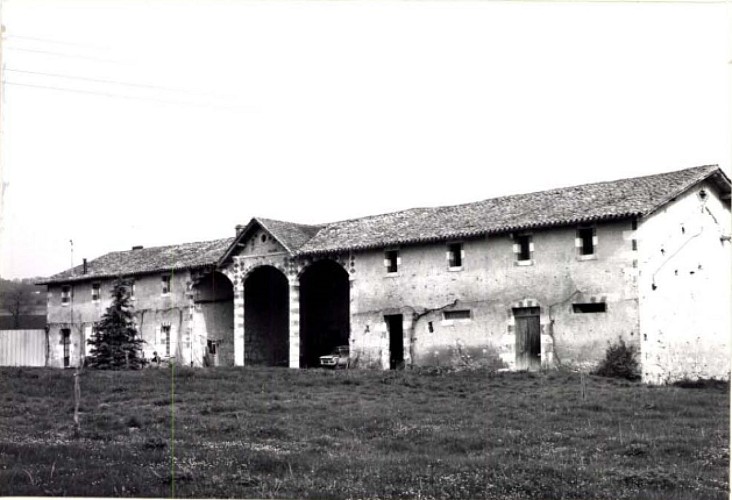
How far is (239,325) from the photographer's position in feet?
117

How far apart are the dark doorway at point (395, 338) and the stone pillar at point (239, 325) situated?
7501 mm

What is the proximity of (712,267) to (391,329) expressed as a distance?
1187 cm

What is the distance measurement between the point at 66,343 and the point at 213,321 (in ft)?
31.8

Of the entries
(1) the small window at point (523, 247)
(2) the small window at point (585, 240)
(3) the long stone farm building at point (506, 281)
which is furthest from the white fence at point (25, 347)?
(2) the small window at point (585, 240)

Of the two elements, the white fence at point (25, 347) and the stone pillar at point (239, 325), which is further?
the white fence at point (25, 347)

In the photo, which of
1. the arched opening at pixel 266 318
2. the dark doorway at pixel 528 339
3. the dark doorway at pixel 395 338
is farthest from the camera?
the arched opening at pixel 266 318

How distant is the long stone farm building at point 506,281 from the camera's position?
26406 millimetres

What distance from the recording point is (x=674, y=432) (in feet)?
53.3

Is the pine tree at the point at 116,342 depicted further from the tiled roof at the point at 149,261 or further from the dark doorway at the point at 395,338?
the dark doorway at the point at 395,338

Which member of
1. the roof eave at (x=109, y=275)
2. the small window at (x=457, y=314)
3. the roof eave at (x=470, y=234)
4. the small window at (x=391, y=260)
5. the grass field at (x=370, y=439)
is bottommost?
the grass field at (x=370, y=439)

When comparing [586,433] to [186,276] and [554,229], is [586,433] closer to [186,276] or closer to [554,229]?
[554,229]

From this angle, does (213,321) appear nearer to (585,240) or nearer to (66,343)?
(66,343)

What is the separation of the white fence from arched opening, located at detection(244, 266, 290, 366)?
13646 millimetres

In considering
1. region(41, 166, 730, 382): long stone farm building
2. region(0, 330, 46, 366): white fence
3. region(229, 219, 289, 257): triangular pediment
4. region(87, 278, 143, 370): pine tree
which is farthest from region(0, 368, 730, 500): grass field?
region(0, 330, 46, 366): white fence
